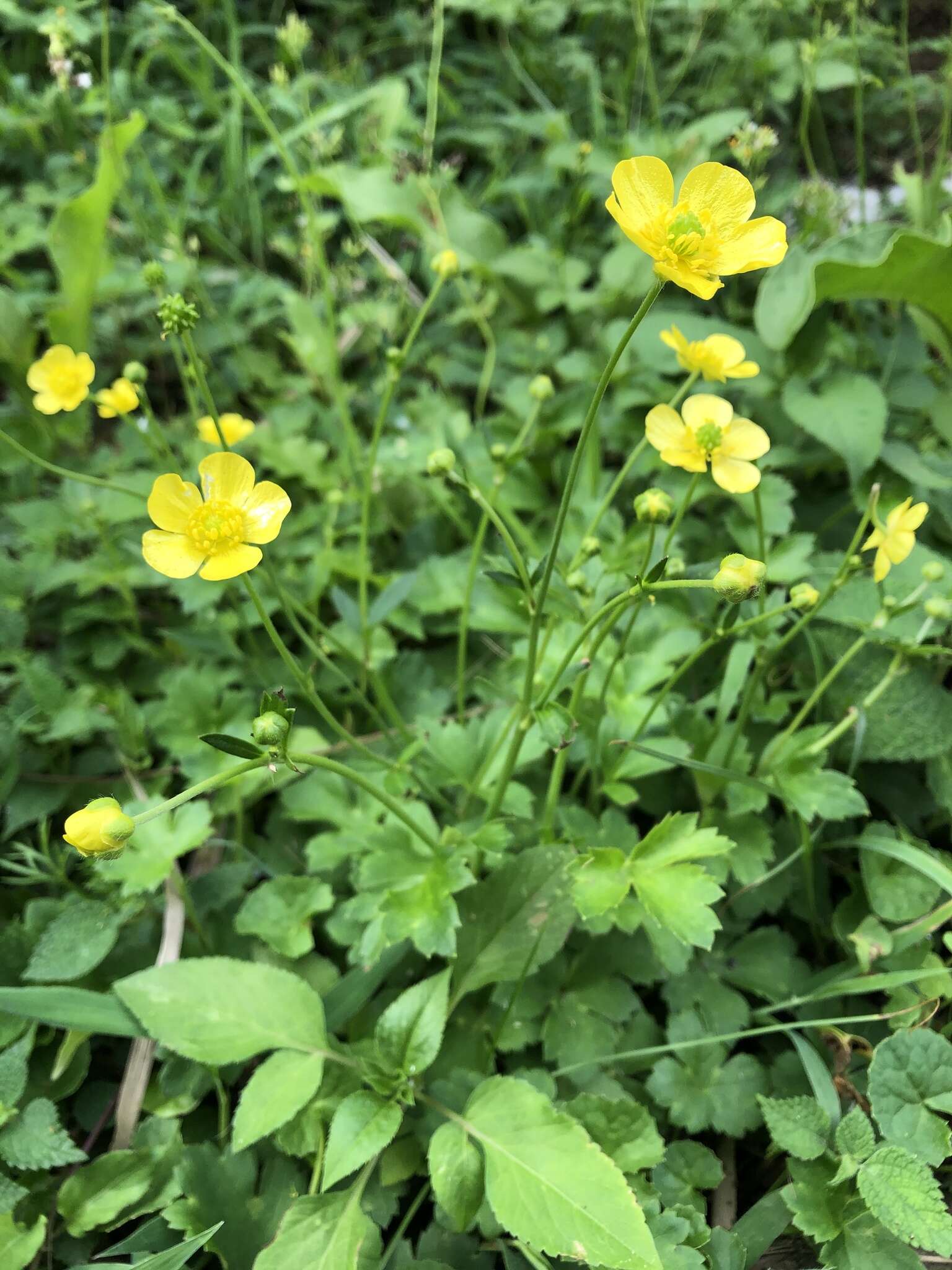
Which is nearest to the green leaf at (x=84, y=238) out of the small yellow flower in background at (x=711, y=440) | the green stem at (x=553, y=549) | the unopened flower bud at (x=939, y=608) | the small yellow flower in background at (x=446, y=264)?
the small yellow flower in background at (x=446, y=264)

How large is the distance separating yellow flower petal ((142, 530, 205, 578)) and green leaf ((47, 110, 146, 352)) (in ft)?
4.62

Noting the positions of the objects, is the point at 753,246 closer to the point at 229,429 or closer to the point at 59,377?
the point at 229,429

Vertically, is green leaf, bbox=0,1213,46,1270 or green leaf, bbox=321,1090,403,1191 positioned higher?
green leaf, bbox=321,1090,403,1191

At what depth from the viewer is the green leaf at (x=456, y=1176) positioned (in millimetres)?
1081

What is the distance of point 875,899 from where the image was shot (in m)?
1.35

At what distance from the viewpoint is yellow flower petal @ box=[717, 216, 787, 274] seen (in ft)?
3.00

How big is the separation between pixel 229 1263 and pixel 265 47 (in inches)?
154

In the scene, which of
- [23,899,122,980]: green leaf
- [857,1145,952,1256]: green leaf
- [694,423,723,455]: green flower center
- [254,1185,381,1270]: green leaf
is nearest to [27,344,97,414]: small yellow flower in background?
[23,899,122,980]: green leaf

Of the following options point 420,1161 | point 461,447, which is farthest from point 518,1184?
point 461,447

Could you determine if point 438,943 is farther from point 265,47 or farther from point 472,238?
point 265,47

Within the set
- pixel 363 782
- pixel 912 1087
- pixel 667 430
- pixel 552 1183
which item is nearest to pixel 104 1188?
pixel 552 1183

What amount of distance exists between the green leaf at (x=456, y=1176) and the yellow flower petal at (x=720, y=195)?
4.11 feet

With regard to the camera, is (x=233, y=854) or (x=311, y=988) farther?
(x=233, y=854)

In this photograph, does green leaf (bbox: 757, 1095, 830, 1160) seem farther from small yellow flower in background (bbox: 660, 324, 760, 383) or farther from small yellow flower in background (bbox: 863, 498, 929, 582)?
small yellow flower in background (bbox: 660, 324, 760, 383)
